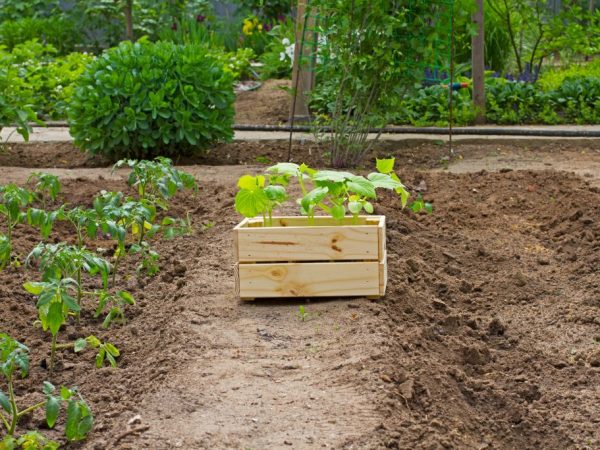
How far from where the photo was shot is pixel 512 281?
205 inches

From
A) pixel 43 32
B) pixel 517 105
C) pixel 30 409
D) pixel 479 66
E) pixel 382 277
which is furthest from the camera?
pixel 43 32

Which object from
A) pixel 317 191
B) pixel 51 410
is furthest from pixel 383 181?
pixel 51 410

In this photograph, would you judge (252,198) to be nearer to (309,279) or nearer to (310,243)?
(310,243)

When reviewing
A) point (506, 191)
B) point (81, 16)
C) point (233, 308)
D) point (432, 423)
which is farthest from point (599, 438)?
point (81, 16)

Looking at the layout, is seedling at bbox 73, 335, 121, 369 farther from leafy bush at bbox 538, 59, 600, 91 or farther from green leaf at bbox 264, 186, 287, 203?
leafy bush at bbox 538, 59, 600, 91

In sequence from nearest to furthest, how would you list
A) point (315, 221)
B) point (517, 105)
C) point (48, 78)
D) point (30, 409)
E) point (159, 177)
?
point (30, 409)
point (315, 221)
point (159, 177)
point (517, 105)
point (48, 78)

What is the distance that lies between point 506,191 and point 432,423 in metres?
3.86

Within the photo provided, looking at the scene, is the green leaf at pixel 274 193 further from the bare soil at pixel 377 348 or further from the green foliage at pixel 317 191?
the bare soil at pixel 377 348

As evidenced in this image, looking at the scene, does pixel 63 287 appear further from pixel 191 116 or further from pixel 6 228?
pixel 191 116

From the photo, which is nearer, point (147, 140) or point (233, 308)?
point (233, 308)

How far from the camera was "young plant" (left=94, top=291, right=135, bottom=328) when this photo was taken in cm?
409

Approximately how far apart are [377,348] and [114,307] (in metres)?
1.09

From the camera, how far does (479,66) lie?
9.42m

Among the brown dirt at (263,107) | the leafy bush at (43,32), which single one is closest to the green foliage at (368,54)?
the brown dirt at (263,107)
